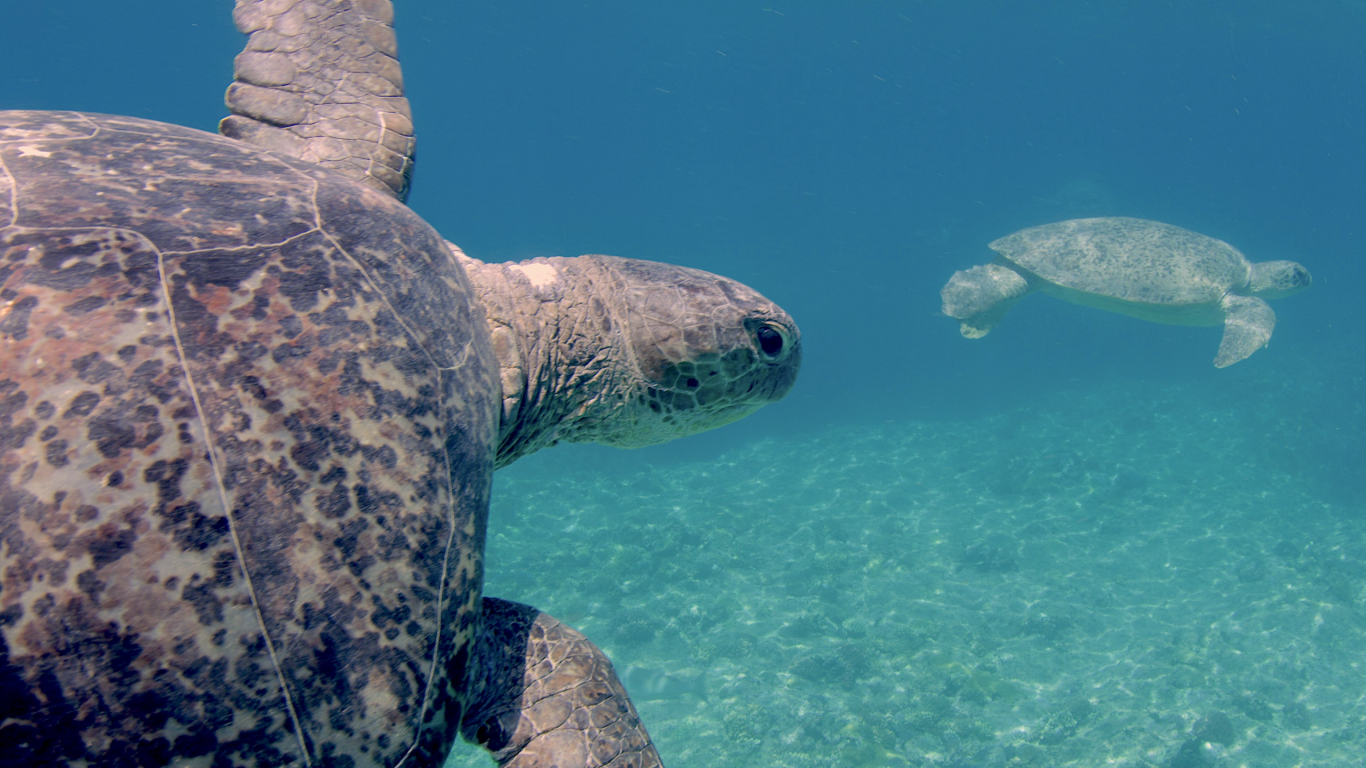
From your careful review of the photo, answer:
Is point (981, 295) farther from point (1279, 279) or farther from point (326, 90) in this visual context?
point (326, 90)

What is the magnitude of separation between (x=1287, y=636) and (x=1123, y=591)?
2.84 m

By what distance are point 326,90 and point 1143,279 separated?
15743 millimetres

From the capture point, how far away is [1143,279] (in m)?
13.7

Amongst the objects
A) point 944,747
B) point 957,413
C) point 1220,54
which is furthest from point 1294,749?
point 1220,54

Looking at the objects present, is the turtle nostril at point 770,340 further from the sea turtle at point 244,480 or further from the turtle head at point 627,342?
the sea turtle at point 244,480

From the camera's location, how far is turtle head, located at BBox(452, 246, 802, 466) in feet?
10.2

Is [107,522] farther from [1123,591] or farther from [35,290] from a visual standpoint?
[1123,591]

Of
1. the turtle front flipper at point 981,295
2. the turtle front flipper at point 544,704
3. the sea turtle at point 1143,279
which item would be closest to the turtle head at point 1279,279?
the sea turtle at point 1143,279

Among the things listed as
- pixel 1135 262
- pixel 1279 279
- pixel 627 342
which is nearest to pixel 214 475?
pixel 627 342

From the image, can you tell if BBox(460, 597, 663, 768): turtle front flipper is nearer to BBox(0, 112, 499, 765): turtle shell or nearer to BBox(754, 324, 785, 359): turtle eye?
BBox(0, 112, 499, 765): turtle shell

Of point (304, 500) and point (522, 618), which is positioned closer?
point (304, 500)

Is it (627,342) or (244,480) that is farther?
(627,342)

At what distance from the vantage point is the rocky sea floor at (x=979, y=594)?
35.0 feet

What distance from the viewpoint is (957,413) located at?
32531 millimetres
